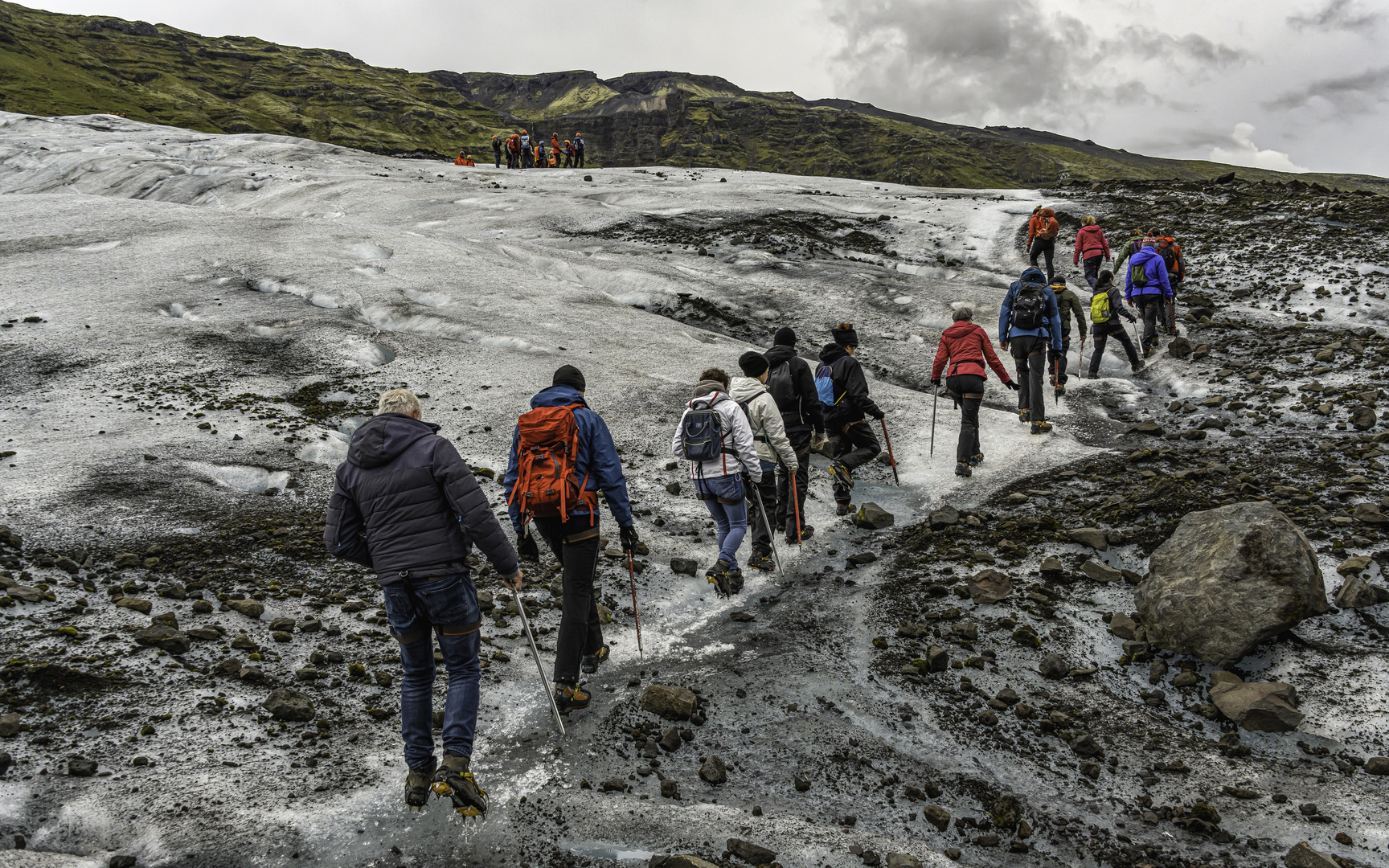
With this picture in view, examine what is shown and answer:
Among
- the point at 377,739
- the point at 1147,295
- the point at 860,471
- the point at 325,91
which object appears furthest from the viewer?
the point at 325,91

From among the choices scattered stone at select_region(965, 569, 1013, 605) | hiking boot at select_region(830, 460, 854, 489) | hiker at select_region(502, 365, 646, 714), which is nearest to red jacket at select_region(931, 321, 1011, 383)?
hiking boot at select_region(830, 460, 854, 489)

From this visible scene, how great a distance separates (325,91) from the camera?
6909 inches

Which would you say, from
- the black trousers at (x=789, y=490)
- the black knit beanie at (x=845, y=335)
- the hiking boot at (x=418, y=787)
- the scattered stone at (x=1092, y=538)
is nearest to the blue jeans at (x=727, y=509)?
the black trousers at (x=789, y=490)

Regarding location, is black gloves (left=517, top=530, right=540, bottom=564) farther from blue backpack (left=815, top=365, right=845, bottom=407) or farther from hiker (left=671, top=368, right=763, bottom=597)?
blue backpack (left=815, top=365, right=845, bottom=407)

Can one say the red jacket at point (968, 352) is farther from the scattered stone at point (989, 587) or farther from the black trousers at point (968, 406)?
the scattered stone at point (989, 587)

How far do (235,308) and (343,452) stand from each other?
24.7 ft

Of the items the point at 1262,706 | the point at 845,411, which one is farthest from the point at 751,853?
the point at 845,411

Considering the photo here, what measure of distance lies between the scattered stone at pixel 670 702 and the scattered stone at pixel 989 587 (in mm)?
3557

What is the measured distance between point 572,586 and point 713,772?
78.8 inches

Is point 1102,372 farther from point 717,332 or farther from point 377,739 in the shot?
point 377,739

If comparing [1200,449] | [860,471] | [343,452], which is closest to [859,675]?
[860,471]

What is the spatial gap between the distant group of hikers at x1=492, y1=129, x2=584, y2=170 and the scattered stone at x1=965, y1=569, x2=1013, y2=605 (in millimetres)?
44347

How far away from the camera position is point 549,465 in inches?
250

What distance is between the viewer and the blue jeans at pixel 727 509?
341 inches
